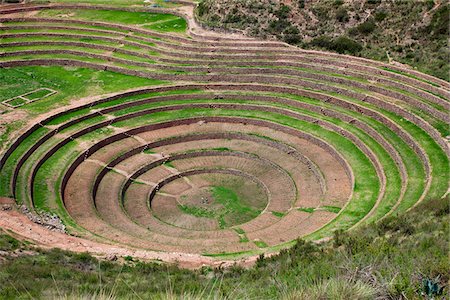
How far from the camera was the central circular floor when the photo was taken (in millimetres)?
30953

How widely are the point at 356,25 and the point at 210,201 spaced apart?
23.6m

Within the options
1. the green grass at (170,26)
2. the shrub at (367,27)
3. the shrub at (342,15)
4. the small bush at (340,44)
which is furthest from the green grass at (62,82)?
the shrub at (367,27)

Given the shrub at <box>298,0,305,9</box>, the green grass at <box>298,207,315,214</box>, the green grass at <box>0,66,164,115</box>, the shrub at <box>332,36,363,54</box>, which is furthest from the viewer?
the shrub at <box>298,0,305,9</box>

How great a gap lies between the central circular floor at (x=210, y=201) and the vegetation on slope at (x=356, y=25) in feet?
57.9

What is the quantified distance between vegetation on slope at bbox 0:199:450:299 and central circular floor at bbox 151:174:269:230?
9.09m

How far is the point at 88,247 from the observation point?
23672mm

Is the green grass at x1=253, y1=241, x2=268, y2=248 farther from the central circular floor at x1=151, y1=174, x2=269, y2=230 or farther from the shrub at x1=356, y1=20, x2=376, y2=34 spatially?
the shrub at x1=356, y1=20, x2=376, y2=34

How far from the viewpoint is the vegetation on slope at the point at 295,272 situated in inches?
491

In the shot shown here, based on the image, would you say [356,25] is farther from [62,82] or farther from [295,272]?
[295,272]

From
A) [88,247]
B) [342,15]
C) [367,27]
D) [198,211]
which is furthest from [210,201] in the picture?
[342,15]

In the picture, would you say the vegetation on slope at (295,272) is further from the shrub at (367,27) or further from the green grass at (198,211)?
the shrub at (367,27)

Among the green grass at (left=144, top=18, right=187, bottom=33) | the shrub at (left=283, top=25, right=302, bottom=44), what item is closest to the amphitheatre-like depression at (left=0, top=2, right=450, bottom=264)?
the shrub at (left=283, top=25, right=302, bottom=44)

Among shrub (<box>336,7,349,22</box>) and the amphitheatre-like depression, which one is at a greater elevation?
shrub (<box>336,7,349,22</box>)

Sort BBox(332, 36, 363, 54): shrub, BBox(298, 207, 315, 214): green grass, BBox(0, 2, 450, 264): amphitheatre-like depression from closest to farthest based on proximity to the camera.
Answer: BBox(0, 2, 450, 264): amphitheatre-like depression < BBox(298, 207, 315, 214): green grass < BBox(332, 36, 363, 54): shrub
